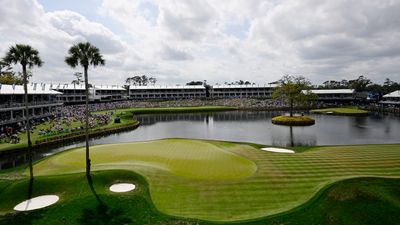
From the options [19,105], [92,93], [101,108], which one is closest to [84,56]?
[19,105]

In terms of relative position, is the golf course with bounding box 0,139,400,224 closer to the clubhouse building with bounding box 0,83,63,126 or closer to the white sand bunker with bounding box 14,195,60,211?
the white sand bunker with bounding box 14,195,60,211

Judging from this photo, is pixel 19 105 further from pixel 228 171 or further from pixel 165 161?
pixel 228 171

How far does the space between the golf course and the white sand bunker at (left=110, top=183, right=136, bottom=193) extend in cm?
64

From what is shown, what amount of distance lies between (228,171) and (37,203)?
17.3 meters

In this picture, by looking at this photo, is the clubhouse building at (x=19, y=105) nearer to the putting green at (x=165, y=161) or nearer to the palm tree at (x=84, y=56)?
the putting green at (x=165, y=161)

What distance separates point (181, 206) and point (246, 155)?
59.8 feet

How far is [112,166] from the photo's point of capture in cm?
3189

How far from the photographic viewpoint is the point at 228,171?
30.1 metres

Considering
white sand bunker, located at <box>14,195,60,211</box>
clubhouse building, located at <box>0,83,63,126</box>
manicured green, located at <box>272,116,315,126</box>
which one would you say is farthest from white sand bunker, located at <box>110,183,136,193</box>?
manicured green, located at <box>272,116,315,126</box>

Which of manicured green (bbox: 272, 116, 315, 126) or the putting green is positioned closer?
the putting green

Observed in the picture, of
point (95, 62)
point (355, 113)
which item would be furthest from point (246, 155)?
point (355, 113)

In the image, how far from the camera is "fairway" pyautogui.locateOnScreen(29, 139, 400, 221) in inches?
861

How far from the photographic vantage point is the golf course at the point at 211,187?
65.7 feet

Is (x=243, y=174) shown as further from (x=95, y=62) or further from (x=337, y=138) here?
(x=337, y=138)
